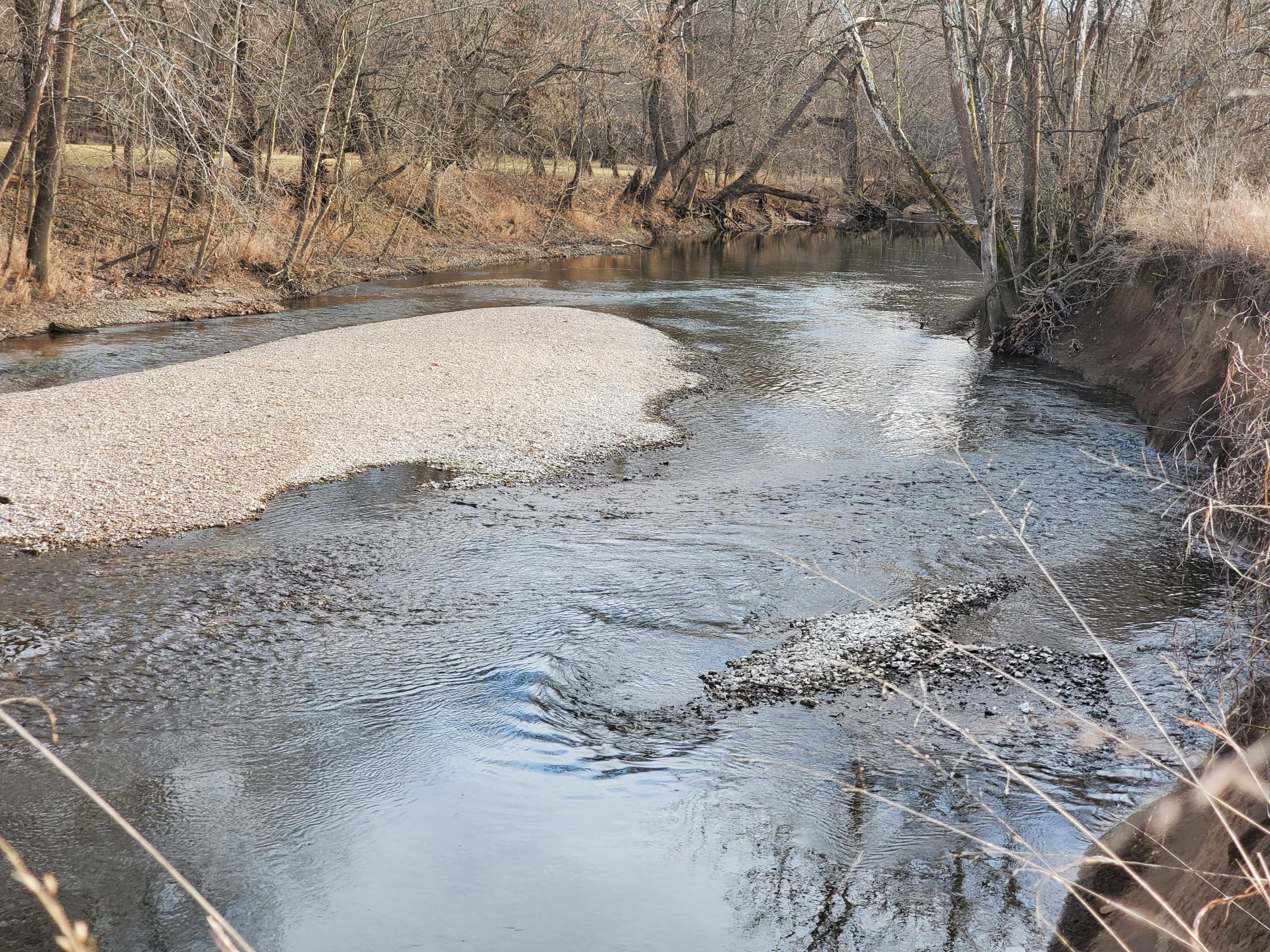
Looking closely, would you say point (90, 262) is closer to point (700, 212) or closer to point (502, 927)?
point (502, 927)

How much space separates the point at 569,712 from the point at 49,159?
15.4 metres

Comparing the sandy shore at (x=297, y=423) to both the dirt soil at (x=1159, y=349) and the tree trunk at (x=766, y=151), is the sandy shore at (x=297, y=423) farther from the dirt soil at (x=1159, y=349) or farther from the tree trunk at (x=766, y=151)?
the tree trunk at (x=766, y=151)

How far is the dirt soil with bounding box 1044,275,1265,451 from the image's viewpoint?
1122 centimetres

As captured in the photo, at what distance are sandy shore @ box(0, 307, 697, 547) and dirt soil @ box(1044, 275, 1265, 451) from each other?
5.69 m

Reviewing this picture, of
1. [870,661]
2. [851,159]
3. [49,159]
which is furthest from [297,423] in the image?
[851,159]

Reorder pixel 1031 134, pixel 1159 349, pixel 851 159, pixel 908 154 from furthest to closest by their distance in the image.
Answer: pixel 851 159
pixel 908 154
pixel 1031 134
pixel 1159 349

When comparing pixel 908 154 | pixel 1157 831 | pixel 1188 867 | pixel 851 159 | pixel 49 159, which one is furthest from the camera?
pixel 851 159

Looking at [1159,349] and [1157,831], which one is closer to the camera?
[1157,831]

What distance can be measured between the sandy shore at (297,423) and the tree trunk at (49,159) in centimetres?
524

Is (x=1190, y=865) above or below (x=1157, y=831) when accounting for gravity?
above

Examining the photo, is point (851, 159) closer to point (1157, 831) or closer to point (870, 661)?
point (870, 661)

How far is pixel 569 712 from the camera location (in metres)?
5.75

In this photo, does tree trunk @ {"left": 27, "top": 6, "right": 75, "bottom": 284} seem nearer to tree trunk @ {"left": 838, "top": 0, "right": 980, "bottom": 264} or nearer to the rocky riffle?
tree trunk @ {"left": 838, "top": 0, "right": 980, "bottom": 264}

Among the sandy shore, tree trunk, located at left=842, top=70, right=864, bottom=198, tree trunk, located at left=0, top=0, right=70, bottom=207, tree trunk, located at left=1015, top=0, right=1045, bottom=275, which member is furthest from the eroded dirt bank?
tree trunk, located at left=842, top=70, right=864, bottom=198
